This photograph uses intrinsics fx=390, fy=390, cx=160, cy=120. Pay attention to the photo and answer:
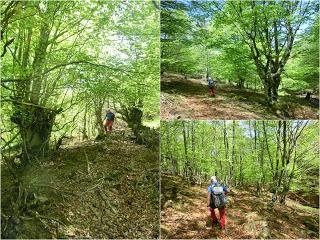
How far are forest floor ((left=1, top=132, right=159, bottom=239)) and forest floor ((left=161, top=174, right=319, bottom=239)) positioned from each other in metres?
0.17

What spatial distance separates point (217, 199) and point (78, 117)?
1.79 metres

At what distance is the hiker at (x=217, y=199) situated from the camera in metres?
4.28

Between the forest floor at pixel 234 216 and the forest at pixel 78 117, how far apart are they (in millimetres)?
184

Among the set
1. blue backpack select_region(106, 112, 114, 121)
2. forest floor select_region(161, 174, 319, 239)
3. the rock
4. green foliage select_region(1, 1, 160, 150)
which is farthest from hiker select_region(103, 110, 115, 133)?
the rock

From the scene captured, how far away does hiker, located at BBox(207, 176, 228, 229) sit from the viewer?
4281 mm

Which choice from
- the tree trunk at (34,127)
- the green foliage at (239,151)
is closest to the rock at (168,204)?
the green foliage at (239,151)

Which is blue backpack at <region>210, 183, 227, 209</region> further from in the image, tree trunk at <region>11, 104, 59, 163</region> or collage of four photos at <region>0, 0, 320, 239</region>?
tree trunk at <region>11, 104, 59, 163</region>

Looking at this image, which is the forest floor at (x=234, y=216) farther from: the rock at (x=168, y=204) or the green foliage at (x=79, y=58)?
the green foliage at (x=79, y=58)

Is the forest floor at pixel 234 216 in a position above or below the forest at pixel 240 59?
below

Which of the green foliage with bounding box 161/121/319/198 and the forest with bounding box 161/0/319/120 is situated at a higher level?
the forest with bounding box 161/0/319/120

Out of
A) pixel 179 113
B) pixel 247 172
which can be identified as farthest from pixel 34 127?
pixel 247 172

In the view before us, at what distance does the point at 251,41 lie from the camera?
4.53m

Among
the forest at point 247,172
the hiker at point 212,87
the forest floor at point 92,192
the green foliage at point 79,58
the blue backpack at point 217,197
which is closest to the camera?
the forest floor at point 92,192

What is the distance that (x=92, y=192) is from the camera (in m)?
4.28
